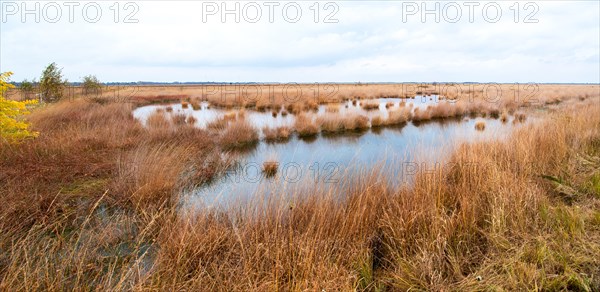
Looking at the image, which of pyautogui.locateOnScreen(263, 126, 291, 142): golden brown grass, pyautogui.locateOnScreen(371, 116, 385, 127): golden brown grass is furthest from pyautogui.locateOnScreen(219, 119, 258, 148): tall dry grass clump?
pyautogui.locateOnScreen(371, 116, 385, 127): golden brown grass

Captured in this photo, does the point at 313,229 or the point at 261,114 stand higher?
the point at 261,114

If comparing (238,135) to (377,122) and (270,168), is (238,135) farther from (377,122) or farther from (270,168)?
(377,122)

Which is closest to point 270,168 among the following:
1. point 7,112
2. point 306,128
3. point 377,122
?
point 306,128

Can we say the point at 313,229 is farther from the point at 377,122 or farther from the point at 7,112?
the point at 377,122

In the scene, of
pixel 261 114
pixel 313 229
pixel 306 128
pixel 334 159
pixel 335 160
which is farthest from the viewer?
pixel 261 114

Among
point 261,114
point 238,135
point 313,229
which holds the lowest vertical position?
point 313,229

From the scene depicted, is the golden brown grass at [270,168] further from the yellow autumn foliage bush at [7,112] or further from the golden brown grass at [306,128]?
the yellow autumn foliage bush at [7,112]

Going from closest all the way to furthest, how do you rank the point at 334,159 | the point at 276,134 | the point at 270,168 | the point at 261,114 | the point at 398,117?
the point at 270,168 < the point at 334,159 < the point at 276,134 < the point at 398,117 < the point at 261,114

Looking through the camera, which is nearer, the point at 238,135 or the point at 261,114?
the point at 238,135

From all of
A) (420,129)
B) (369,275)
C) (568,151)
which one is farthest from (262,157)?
(420,129)

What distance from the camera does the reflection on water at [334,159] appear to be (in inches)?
174

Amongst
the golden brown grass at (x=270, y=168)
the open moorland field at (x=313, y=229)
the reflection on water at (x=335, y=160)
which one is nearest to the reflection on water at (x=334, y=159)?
the reflection on water at (x=335, y=160)

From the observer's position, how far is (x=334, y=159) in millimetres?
7621

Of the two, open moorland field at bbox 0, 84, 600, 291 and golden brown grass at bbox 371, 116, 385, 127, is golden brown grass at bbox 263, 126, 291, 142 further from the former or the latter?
golden brown grass at bbox 371, 116, 385, 127
